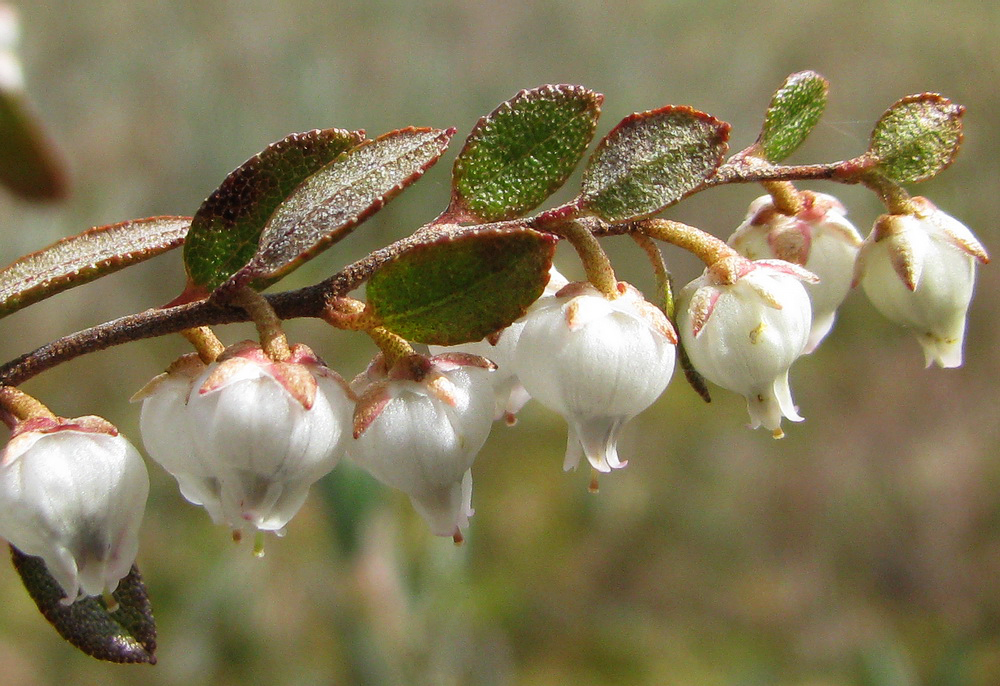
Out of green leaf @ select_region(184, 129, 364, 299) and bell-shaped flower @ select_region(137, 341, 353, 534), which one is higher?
green leaf @ select_region(184, 129, 364, 299)

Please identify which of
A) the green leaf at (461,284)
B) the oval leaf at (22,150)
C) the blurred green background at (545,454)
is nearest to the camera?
the green leaf at (461,284)

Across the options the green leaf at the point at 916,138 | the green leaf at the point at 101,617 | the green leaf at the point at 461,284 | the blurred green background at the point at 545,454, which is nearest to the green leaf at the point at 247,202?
the green leaf at the point at 461,284

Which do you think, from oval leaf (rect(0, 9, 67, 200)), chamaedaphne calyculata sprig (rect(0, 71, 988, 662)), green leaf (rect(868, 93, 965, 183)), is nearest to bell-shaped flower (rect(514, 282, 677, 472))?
chamaedaphne calyculata sprig (rect(0, 71, 988, 662))

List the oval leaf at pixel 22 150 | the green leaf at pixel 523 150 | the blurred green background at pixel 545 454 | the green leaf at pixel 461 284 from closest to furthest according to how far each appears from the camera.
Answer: the green leaf at pixel 461 284 → the green leaf at pixel 523 150 → the oval leaf at pixel 22 150 → the blurred green background at pixel 545 454

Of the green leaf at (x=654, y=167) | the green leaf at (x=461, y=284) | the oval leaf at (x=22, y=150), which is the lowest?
the oval leaf at (x=22, y=150)

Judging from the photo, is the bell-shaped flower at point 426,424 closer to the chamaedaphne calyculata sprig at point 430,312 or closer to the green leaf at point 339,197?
the chamaedaphne calyculata sprig at point 430,312

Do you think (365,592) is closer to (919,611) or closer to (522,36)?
(919,611)

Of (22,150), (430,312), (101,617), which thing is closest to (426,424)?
(430,312)

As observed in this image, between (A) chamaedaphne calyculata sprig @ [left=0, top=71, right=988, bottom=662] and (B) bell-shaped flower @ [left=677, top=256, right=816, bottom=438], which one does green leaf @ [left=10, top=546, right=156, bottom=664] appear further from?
(B) bell-shaped flower @ [left=677, top=256, right=816, bottom=438]
